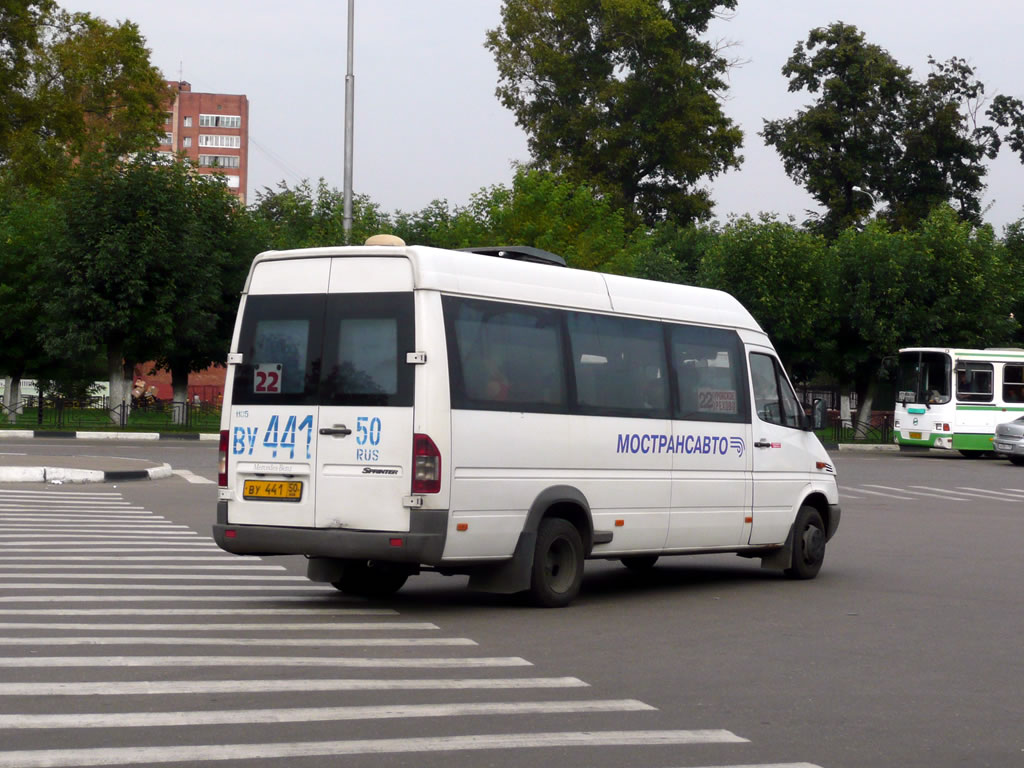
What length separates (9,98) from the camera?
56531 millimetres

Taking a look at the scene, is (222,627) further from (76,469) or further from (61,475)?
(76,469)

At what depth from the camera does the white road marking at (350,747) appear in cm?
570

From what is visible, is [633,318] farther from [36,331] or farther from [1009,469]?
[36,331]

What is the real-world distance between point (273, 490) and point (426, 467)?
130 centimetres

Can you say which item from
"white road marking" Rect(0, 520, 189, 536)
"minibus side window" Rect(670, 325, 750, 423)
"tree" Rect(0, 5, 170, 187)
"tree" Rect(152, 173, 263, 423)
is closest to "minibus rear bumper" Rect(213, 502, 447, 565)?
"minibus side window" Rect(670, 325, 750, 423)

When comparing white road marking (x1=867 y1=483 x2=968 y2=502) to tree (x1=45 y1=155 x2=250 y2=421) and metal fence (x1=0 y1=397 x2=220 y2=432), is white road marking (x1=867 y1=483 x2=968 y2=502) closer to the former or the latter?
metal fence (x1=0 y1=397 x2=220 y2=432)

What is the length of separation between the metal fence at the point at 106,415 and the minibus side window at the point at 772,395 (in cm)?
3014

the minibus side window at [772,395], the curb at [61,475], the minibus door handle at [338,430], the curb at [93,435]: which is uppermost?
the minibus side window at [772,395]

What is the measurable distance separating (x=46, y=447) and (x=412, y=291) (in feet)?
83.2

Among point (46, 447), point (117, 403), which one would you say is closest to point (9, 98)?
point (117, 403)

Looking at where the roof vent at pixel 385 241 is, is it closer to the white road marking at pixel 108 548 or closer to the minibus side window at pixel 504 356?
the minibus side window at pixel 504 356

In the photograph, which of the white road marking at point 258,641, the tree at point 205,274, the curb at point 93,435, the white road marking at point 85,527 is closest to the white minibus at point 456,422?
the white road marking at point 258,641

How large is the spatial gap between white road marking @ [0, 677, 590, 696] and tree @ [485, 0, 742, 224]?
2155 inches

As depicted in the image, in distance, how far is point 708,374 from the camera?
12.9 meters
